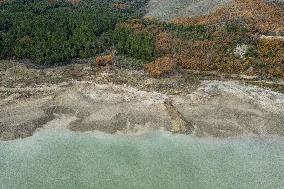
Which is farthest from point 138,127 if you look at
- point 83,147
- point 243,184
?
point 243,184

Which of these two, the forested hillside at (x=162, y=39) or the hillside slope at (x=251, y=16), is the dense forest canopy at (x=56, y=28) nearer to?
the forested hillside at (x=162, y=39)

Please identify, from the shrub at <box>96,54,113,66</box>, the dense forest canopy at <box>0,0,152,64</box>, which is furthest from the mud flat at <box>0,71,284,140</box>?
the dense forest canopy at <box>0,0,152,64</box>

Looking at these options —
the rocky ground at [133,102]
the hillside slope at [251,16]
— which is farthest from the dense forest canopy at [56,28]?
the hillside slope at [251,16]

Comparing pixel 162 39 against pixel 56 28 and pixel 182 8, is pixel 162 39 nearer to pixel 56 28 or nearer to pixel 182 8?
pixel 56 28

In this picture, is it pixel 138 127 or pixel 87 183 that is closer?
pixel 87 183

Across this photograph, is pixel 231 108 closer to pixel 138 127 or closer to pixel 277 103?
pixel 277 103

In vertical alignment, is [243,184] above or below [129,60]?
below
